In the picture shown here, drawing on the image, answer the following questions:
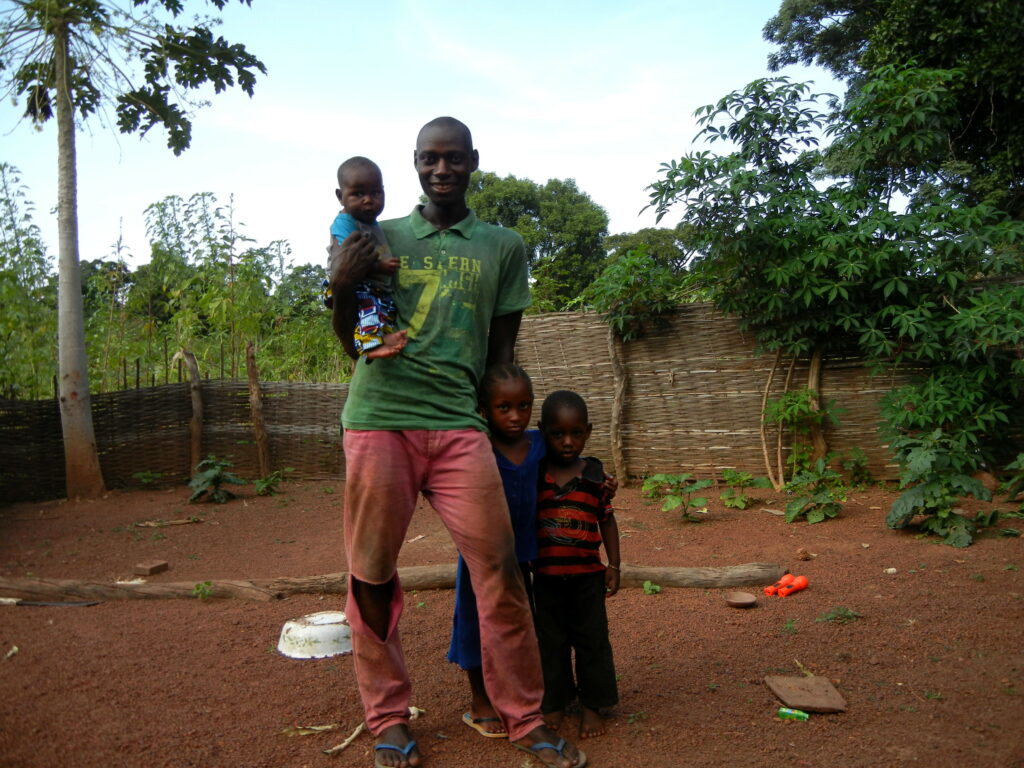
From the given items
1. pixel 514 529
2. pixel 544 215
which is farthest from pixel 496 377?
pixel 544 215

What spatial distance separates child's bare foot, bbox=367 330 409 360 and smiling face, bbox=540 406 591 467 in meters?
0.61

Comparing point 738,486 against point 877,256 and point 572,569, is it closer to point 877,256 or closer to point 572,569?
point 877,256

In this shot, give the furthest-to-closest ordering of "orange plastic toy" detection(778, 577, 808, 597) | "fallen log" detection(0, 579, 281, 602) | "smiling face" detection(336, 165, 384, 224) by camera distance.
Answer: "fallen log" detection(0, 579, 281, 602)
"orange plastic toy" detection(778, 577, 808, 597)
"smiling face" detection(336, 165, 384, 224)

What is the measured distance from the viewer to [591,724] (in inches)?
106

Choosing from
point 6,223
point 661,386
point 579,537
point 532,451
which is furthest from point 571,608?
point 6,223

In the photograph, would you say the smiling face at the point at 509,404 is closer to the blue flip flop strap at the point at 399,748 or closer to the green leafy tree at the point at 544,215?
the blue flip flop strap at the point at 399,748

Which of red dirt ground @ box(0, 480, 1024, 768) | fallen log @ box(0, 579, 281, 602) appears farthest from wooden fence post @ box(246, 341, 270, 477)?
fallen log @ box(0, 579, 281, 602)

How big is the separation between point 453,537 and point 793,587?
8.34 feet

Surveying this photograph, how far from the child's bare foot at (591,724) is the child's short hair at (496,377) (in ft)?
3.68

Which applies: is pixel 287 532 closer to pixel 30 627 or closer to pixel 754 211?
pixel 30 627

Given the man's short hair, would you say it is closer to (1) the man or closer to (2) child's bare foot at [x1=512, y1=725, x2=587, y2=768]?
(1) the man

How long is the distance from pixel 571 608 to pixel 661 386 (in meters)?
5.10

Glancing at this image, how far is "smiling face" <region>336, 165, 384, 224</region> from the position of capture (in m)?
2.50

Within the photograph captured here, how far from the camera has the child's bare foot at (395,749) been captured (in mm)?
2434
